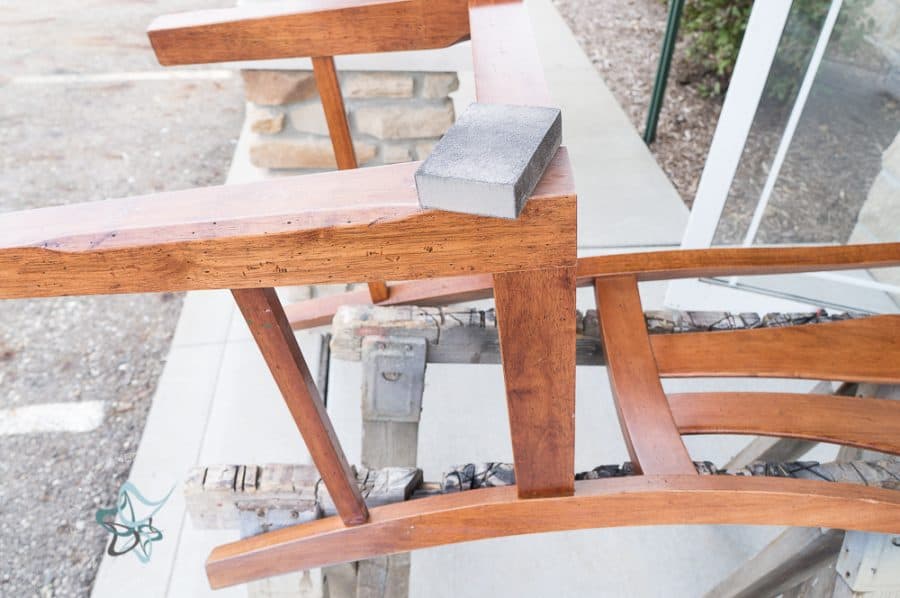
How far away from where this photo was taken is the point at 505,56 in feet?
2.90

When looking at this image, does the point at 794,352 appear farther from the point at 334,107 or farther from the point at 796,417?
the point at 334,107

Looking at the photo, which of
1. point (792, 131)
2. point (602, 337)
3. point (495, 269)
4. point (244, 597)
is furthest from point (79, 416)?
point (792, 131)

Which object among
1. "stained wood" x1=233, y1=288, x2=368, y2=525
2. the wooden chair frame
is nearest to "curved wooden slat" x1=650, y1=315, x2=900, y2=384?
the wooden chair frame

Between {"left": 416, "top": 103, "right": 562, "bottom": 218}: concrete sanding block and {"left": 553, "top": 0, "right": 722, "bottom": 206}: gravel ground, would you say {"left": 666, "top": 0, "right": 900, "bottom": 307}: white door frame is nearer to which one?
{"left": 553, "top": 0, "right": 722, "bottom": 206}: gravel ground

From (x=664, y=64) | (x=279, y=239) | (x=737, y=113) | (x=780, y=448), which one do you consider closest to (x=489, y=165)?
(x=279, y=239)

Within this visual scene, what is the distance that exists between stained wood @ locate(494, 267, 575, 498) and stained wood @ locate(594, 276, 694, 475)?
0.18 meters

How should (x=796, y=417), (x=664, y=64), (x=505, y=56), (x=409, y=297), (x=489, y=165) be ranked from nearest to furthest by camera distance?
(x=489, y=165) < (x=505, y=56) < (x=796, y=417) < (x=409, y=297) < (x=664, y=64)

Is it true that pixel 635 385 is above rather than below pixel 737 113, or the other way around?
below

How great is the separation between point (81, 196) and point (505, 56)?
2.68 m

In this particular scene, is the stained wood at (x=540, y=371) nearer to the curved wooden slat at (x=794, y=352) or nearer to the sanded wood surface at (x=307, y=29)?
the curved wooden slat at (x=794, y=352)

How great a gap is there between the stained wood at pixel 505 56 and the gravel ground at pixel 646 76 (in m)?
2.29

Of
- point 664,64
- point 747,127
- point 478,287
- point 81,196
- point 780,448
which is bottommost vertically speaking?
point 780,448

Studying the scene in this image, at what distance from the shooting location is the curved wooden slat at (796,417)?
1.11 metres

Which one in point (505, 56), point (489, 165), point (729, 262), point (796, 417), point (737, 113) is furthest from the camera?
point (737, 113)
